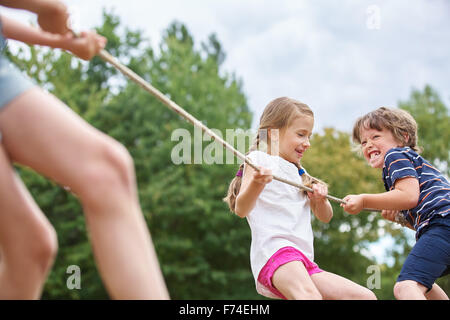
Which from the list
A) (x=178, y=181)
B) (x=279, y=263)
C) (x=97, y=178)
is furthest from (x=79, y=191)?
(x=178, y=181)

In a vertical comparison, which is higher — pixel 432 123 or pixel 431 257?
pixel 432 123

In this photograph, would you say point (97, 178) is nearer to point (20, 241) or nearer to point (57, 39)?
point (20, 241)

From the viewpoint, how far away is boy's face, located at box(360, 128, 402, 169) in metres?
3.16

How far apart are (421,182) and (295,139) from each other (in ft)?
2.47

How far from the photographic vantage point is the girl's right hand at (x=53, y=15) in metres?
1.69

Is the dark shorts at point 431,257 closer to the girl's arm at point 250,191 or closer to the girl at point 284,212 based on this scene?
the girl at point 284,212

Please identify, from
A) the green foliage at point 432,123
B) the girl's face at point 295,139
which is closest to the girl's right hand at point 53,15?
the girl's face at point 295,139

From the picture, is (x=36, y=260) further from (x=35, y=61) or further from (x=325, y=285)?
(x=35, y=61)

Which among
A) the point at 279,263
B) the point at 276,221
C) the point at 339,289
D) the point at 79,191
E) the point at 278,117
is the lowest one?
the point at 339,289

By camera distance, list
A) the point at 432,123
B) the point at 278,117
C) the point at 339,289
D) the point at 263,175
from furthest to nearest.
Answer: the point at 432,123
the point at 278,117
the point at 339,289
the point at 263,175

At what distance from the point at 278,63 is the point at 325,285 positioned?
20740 millimetres

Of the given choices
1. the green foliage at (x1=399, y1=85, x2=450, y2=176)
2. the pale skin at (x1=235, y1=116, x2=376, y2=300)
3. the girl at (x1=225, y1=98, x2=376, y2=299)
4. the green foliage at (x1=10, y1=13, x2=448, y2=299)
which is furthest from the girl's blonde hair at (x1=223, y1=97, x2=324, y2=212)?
the green foliage at (x1=399, y1=85, x2=450, y2=176)

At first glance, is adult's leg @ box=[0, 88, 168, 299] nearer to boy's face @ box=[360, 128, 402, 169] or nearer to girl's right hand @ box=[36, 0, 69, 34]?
girl's right hand @ box=[36, 0, 69, 34]

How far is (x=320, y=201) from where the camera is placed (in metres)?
3.01
